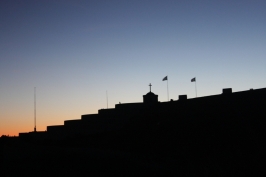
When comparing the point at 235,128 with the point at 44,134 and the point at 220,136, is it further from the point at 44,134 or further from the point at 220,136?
the point at 44,134

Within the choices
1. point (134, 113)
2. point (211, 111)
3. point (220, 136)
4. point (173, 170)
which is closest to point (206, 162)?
point (173, 170)

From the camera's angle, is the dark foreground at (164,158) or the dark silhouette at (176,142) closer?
the dark foreground at (164,158)

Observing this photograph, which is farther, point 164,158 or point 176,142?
point 176,142

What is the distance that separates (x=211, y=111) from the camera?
2195 centimetres

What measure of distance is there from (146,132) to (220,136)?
6111 mm

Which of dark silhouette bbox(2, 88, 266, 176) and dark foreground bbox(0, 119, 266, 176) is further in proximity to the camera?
dark silhouette bbox(2, 88, 266, 176)

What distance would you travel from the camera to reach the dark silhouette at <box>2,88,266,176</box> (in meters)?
14.8

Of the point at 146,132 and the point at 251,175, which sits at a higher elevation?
the point at 146,132

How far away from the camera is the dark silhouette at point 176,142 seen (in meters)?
14.8

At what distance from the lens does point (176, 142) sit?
19.4 m

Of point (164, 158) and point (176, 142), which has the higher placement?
point (176, 142)

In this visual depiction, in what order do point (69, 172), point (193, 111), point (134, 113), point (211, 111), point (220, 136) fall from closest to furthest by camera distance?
point (69, 172) → point (220, 136) → point (211, 111) → point (193, 111) → point (134, 113)

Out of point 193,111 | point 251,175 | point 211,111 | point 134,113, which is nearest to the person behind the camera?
point 251,175

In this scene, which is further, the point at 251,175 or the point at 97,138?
the point at 97,138
